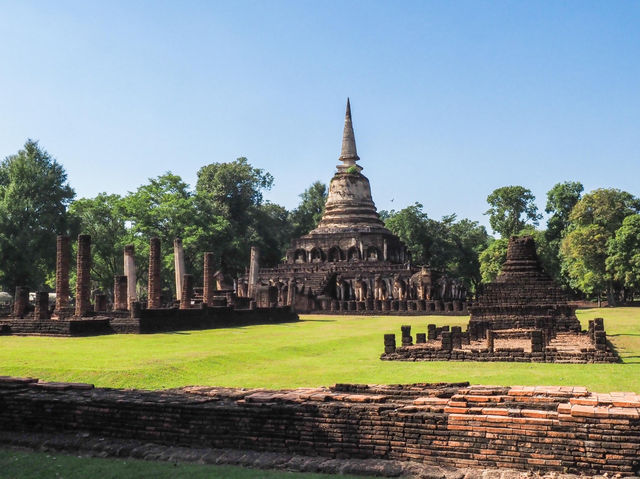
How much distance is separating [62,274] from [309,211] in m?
53.0

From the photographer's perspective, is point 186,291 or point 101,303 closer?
point 101,303

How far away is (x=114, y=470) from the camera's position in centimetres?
699

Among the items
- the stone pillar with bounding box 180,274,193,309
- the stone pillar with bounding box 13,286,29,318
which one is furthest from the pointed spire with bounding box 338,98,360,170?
the stone pillar with bounding box 13,286,29,318

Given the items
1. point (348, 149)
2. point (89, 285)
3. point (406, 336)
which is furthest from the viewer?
point (348, 149)

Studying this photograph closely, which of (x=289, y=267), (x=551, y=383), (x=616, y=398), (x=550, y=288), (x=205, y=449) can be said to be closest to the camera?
(x=616, y=398)

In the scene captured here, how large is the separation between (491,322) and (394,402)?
1427 cm

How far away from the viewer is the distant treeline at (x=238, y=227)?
40.0 m

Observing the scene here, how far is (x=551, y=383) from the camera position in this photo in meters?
11.6

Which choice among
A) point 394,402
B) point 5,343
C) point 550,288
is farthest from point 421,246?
point 394,402

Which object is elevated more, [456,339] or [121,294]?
[121,294]

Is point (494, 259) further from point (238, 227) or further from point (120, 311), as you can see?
point (120, 311)

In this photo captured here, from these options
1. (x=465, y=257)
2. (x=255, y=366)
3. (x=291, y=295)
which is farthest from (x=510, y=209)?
(x=255, y=366)

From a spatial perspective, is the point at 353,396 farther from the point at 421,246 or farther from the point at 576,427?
the point at 421,246

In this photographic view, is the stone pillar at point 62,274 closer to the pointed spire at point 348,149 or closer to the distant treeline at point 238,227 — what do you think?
the distant treeline at point 238,227
